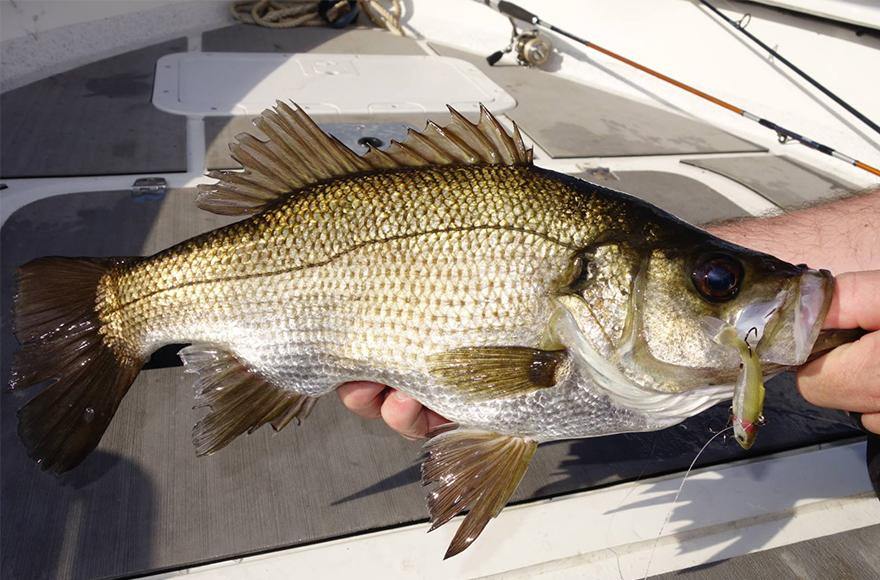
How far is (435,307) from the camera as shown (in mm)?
1595

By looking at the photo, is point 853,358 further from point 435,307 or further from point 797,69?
point 797,69

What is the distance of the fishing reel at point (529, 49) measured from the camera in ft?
20.3

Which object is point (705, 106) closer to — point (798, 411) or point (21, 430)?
point (798, 411)

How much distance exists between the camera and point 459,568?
6.13 ft

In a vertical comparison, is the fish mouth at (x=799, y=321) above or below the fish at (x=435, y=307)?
above

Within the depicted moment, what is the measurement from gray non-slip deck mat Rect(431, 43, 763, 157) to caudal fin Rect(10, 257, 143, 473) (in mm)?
3370

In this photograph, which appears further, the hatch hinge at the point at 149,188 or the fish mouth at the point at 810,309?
the hatch hinge at the point at 149,188

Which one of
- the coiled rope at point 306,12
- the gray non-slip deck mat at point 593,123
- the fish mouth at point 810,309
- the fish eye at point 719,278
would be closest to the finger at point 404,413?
the fish eye at point 719,278

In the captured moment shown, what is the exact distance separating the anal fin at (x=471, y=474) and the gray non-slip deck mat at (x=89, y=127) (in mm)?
2760

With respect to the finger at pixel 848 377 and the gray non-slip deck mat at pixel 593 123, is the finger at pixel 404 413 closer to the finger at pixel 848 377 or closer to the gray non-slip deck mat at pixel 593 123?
the finger at pixel 848 377

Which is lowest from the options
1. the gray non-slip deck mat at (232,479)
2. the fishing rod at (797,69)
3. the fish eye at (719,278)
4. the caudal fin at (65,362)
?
the gray non-slip deck mat at (232,479)

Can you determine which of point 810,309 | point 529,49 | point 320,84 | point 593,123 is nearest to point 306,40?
point 320,84

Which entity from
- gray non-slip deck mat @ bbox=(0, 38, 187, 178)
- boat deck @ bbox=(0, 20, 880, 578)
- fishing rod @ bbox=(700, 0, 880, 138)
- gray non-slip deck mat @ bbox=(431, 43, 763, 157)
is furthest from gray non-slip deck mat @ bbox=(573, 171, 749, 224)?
gray non-slip deck mat @ bbox=(0, 38, 187, 178)

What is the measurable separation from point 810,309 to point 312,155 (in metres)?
1.37
